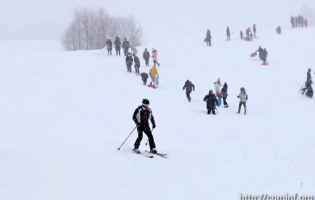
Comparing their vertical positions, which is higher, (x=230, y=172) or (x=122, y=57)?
(x=122, y=57)

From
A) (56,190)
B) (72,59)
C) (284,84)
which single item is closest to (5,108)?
(56,190)

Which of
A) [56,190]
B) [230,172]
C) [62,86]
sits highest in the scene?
[62,86]

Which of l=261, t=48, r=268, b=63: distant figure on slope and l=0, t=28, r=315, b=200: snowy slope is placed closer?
l=0, t=28, r=315, b=200: snowy slope

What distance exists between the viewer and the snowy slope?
745 cm

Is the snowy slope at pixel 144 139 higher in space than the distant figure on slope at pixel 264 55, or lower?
lower

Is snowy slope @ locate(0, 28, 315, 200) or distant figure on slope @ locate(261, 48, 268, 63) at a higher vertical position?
distant figure on slope @ locate(261, 48, 268, 63)

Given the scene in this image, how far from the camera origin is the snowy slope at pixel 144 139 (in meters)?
7.45

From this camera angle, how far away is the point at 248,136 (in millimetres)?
13602

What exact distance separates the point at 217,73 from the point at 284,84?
17.2ft

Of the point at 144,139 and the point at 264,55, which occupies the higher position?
the point at 264,55

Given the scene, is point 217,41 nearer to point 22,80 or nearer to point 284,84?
point 284,84

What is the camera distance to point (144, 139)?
39.9ft

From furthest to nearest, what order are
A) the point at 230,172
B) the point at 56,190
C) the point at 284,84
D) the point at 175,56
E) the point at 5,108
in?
the point at 175,56, the point at 284,84, the point at 5,108, the point at 230,172, the point at 56,190

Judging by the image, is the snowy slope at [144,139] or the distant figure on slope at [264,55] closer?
the snowy slope at [144,139]
